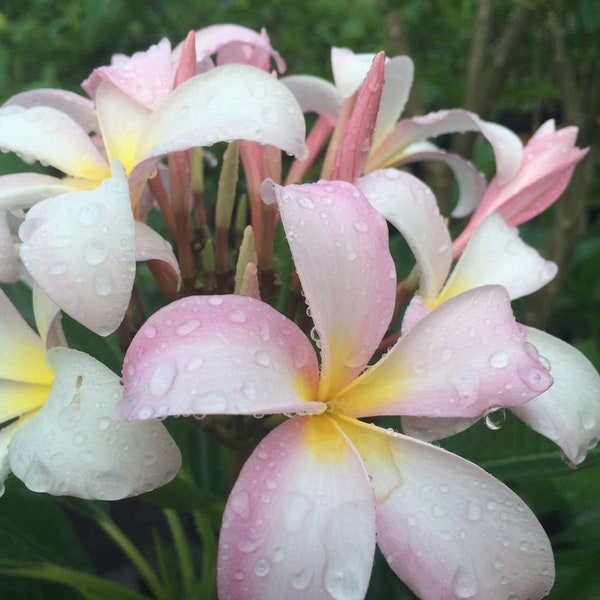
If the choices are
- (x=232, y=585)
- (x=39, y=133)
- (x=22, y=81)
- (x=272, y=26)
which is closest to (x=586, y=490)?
(x=232, y=585)

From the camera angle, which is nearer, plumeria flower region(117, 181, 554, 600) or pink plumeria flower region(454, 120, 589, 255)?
plumeria flower region(117, 181, 554, 600)

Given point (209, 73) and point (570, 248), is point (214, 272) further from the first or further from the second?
point (570, 248)

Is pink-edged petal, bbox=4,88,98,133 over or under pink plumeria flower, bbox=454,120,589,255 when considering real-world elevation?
over

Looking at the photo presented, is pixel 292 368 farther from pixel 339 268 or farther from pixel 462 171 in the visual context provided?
pixel 462 171

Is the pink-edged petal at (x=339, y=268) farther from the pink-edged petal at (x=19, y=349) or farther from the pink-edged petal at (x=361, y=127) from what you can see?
the pink-edged petal at (x=19, y=349)

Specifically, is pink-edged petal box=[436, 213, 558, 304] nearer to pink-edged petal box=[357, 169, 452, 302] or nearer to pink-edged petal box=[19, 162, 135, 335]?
pink-edged petal box=[357, 169, 452, 302]

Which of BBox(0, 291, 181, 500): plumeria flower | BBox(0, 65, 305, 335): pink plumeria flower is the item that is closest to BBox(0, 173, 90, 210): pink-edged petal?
BBox(0, 65, 305, 335): pink plumeria flower
